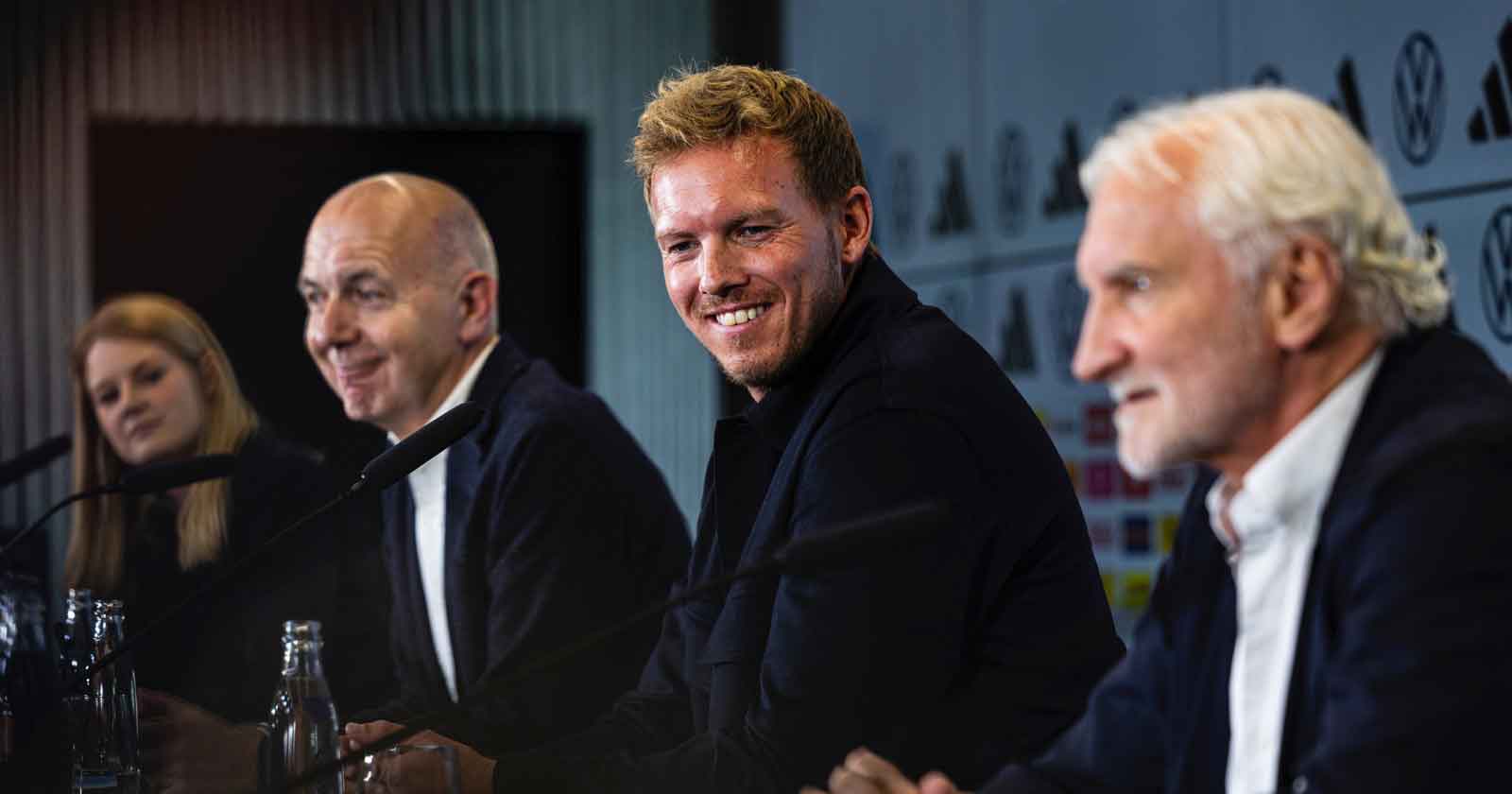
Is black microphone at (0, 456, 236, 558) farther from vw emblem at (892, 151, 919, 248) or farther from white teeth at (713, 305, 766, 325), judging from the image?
vw emblem at (892, 151, 919, 248)

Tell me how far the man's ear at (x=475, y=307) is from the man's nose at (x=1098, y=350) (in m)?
1.56

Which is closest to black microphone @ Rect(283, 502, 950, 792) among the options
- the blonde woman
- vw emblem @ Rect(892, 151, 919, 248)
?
the blonde woman

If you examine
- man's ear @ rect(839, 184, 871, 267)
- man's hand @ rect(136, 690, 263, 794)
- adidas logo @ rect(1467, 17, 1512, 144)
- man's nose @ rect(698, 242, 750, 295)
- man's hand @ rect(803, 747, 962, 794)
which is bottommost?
man's hand @ rect(136, 690, 263, 794)

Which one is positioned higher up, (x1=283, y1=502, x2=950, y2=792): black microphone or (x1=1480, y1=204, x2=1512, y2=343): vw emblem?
(x1=1480, y1=204, x2=1512, y2=343): vw emblem

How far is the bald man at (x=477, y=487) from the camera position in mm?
2301

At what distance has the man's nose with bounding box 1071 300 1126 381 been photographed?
1.24 metres

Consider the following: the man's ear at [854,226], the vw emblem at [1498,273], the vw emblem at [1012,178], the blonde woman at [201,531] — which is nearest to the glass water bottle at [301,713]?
the blonde woman at [201,531]

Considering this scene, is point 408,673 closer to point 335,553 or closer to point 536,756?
point 335,553

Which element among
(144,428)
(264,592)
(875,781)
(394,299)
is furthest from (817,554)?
(144,428)

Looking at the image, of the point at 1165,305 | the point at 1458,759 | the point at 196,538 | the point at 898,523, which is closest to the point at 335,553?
the point at 196,538

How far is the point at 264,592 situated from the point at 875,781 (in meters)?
1.62

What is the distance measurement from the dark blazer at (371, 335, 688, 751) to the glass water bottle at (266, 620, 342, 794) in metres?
0.59

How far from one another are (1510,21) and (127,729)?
96.5 inches

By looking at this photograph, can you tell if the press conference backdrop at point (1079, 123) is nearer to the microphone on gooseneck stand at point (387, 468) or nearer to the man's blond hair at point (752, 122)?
the man's blond hair at point (752, 122)
